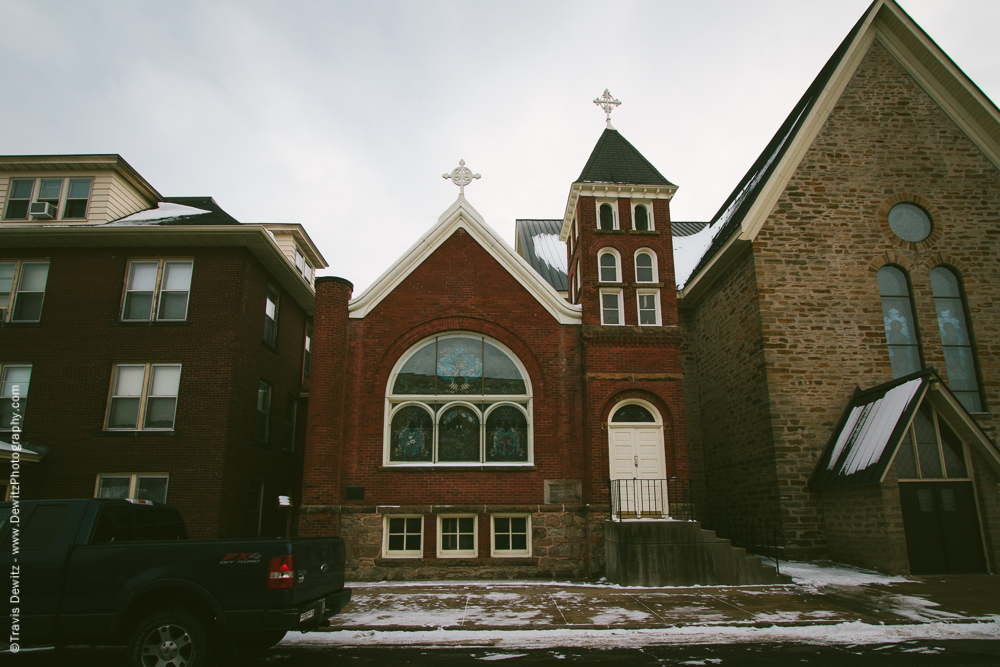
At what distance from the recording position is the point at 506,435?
14.4 m

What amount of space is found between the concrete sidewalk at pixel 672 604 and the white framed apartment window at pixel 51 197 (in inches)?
501

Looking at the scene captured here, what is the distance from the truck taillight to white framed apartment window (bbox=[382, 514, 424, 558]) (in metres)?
7.77

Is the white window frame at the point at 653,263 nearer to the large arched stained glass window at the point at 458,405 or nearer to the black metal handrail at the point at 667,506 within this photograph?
the large arched stained glass window at the point at 458,405

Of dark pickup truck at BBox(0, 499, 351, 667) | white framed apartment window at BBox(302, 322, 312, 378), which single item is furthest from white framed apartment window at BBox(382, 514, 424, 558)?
white framed apartment window at BBox(302, 322, 312, 378)

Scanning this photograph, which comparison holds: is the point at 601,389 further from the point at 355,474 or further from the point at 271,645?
the point at 271,645

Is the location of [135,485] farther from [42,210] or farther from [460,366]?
[42,210]

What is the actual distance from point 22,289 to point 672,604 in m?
16.6

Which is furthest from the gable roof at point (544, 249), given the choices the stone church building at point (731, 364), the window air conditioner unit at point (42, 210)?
the window air conditioner unit at point (42, 210)

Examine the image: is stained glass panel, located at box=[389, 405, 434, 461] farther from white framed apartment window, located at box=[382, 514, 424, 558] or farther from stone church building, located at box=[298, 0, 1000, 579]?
white framed apartment window, located at box=[382, 514, 424, 558]

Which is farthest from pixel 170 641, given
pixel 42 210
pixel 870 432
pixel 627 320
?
pixel 42 210

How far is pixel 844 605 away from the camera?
9.88 m

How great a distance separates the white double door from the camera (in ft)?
45.4

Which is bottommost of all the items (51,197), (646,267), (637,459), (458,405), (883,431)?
(637,459)

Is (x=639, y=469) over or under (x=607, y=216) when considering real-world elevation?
under
